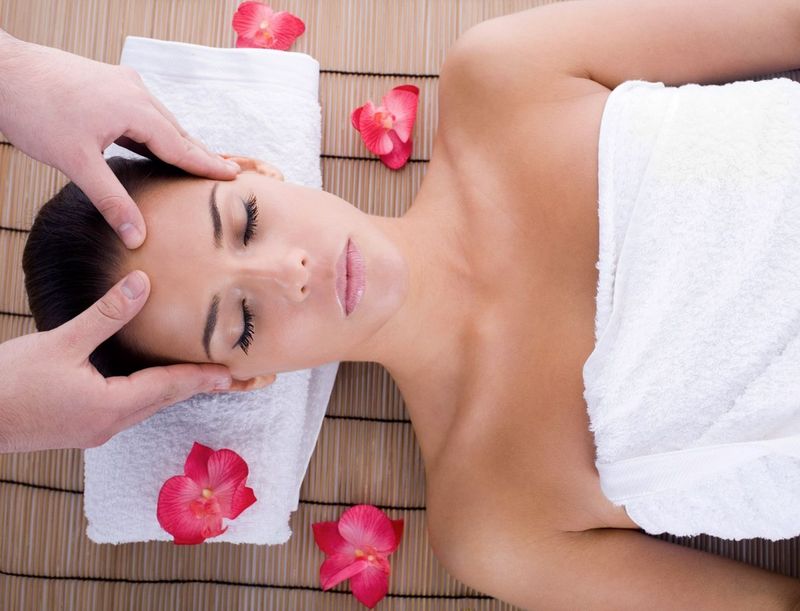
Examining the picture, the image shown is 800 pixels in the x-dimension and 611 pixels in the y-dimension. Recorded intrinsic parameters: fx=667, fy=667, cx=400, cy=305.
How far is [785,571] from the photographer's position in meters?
1.22

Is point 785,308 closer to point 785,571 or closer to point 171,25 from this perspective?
point 785,571

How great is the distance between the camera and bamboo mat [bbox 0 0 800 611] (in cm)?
131

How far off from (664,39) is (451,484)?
0.80 metres

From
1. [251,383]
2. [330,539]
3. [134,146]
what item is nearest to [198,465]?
[251,383]

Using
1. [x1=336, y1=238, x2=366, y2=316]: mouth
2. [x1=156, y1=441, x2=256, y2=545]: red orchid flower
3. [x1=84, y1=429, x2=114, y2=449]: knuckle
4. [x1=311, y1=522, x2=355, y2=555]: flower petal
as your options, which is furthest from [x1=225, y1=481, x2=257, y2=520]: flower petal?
[x1=336, y1=238, x2=366, y2=316]: mouth

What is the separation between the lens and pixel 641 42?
106 cm

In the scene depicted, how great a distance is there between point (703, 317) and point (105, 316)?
2.63ft

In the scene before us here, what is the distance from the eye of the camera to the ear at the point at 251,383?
103 centimetres

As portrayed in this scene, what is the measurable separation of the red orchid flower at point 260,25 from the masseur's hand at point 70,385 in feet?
2.15

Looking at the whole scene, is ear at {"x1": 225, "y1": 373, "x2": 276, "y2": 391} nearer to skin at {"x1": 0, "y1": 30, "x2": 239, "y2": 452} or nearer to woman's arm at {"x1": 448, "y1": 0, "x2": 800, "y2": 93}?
skin at {"x1": 0, "y1": 30, "x2": 239, "y2": 452}

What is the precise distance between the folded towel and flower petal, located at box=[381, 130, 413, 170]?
0.16m

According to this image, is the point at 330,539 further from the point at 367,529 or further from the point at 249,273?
the point at 249,273

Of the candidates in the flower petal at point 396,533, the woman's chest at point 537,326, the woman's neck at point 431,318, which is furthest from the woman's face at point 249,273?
the flower petal at point 396,533

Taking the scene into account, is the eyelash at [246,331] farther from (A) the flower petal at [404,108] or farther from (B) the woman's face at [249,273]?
(A) the flower petal at [404,108]
